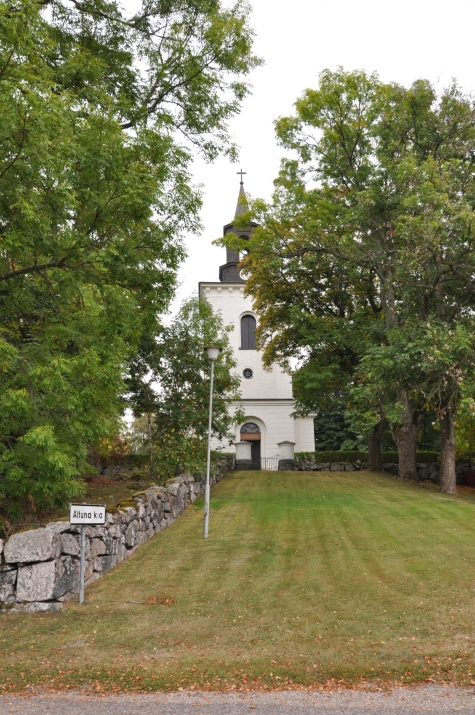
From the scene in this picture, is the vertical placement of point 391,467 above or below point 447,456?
below

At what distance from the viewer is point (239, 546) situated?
12.4 m

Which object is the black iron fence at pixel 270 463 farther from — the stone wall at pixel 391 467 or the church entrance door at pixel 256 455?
the stone wall at pixel 391 467

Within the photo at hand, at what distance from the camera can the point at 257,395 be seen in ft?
122

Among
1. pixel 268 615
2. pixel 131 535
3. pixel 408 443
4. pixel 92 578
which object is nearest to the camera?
pixel 268 615

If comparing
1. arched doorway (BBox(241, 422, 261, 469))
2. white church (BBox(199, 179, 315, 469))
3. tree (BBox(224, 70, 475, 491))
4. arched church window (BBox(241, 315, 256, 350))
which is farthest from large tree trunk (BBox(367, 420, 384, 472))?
arched church window (BBox(241, 315, 256, 350))

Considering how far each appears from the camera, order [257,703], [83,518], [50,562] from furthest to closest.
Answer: [83,518] < [50,562] < [257,703]

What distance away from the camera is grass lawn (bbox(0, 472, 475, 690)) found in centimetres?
652

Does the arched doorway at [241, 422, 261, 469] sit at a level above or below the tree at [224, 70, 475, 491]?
below

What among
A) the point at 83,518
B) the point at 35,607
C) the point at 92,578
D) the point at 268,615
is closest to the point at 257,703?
→ the point at 268,615

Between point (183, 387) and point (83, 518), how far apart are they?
1268 cm

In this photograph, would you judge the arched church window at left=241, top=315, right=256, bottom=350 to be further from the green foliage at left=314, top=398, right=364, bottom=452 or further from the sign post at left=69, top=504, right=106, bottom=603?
the sign post at left=69, top=504, right=106, bottom=603

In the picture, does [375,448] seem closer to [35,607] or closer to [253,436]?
[253,436]

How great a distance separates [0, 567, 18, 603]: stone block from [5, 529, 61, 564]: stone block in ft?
0.56

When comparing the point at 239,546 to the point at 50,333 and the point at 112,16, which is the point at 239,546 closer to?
the point at 50,333
